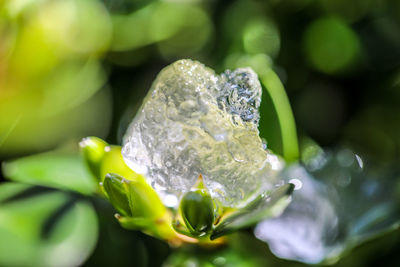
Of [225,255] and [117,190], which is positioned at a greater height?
[117,190]

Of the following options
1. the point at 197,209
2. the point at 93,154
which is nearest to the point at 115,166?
the point at 93,154

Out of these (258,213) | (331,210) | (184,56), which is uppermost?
(258,213)

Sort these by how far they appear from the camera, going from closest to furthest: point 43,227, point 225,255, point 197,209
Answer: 1. point 197,209
2. point 225,255
3. point 43,227

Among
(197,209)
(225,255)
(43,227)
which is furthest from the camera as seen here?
(43,227)

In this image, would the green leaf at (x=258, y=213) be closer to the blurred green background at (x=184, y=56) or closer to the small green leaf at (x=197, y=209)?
the small green leaf at (x=197, y=209)

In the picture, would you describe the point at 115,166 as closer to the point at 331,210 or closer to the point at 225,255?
the point at 225,255

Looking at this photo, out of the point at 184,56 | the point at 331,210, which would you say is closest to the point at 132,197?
the point at 331,210

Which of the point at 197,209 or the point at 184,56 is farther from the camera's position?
the point at 184,56

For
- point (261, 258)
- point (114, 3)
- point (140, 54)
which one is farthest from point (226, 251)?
point (114, 3)
